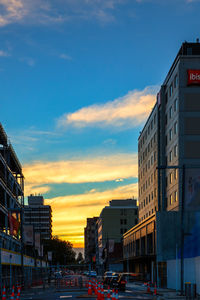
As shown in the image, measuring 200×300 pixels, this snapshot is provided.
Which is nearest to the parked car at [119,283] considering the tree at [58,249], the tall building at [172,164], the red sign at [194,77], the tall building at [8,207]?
the tall building at [172,164]

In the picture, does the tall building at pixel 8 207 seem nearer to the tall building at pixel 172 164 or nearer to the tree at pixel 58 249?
the tall building at pixel 172 164

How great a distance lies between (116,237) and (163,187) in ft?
297

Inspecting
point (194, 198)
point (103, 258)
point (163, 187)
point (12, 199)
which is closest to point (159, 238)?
point (163, 187)

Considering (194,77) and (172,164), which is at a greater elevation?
(194,77)

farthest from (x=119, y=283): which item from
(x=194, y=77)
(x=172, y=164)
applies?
(x=194, y=77)

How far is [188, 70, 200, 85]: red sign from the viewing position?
249 feet

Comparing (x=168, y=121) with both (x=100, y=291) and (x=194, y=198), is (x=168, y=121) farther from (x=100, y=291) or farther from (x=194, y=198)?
(x=100, y=291)

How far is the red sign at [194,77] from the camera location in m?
75.8

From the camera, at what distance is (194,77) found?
76.1 metres

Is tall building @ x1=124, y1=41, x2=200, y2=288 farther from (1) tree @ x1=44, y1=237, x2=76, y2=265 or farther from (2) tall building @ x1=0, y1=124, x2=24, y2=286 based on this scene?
(1) tree @ x1=44, y1=237, x2=76, y2=265

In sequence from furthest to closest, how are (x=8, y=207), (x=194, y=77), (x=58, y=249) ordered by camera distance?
(x=58, y=249) → (x=8, y=207) → (x=194, y=77)

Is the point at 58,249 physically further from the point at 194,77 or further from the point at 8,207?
the point at 194,77

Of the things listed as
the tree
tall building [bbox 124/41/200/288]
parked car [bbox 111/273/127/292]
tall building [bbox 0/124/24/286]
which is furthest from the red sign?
the tree

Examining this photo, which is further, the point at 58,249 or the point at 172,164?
the point at 58,249
